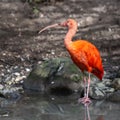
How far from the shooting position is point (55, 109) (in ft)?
33.5

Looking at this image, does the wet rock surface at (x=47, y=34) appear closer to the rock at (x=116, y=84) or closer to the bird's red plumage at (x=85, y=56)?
the rock at (x=116, y=84)

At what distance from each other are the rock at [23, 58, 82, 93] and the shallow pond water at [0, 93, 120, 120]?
361 mm

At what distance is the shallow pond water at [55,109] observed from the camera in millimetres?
9523

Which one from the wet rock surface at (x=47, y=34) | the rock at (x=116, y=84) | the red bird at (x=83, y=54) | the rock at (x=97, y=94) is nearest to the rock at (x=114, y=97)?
the rock at (x=97, y=94)

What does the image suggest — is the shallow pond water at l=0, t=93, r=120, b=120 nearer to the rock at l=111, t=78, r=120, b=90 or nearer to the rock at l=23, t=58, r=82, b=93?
the rock at l=23, t=58, r=82, b=93

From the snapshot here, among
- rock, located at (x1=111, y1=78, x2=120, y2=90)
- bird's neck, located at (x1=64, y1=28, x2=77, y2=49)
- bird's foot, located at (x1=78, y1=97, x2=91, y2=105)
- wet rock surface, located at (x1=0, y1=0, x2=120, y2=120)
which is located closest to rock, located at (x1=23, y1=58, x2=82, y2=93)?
wet rock surface, located at (x1=0, y1=0, x2=120, y2=120)

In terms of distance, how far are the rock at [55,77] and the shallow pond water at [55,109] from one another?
0.36 metres

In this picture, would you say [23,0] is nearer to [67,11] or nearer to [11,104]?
[67,11]

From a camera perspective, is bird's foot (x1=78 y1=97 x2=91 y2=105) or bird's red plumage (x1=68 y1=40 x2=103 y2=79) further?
bird's red plumage (x1=68 y1=40 x2=103 y2=79)

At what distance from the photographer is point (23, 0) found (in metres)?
15.9

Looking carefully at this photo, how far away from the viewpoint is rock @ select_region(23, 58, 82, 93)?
11.7 metres

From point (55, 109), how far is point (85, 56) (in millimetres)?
1384

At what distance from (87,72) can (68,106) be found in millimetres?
1810

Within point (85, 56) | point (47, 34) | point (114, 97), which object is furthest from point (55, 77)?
point (47, 34)
